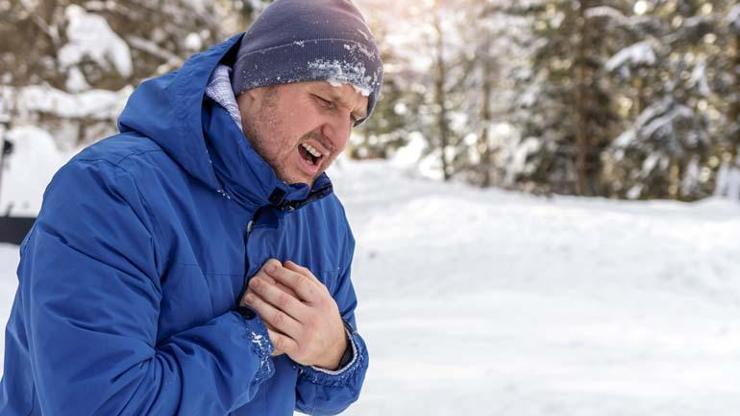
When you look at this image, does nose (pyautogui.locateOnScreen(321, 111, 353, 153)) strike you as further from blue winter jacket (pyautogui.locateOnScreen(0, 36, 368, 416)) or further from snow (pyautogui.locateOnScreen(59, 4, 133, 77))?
snow (pyautogui.locateOnScreen(59, 4, 133, 77))

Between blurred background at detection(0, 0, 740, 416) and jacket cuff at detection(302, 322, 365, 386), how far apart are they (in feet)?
6.91

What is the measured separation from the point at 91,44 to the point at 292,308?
346 inches

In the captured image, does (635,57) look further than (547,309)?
Yes

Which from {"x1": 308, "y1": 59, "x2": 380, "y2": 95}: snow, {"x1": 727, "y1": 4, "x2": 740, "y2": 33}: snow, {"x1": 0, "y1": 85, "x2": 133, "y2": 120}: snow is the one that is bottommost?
{"x1": 727, "y1": 4, "x2": 740, "y2": 33}: snow

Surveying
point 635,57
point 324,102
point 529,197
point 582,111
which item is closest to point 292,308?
point 324,102

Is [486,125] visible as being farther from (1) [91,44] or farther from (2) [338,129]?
(2) [338,129]

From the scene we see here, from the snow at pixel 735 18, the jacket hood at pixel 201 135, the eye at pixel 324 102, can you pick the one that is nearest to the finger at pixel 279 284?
the jacket hood at pixel 201 135

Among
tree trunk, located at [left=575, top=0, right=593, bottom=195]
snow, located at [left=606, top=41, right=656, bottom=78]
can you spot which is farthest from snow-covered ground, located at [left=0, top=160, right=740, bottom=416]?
tree trunk, located at [left=575, top=0, right=593, bottom=195]

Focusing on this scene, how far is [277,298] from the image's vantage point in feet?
4.58

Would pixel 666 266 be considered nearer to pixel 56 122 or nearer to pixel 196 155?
pixel 196 155

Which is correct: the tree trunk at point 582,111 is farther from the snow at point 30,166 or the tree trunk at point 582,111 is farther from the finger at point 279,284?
the finger at point 279,284

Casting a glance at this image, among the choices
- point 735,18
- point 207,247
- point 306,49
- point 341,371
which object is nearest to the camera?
point 207,247

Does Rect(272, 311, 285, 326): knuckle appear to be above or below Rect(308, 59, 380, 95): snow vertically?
below

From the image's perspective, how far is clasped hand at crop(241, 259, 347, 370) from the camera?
139 cm
